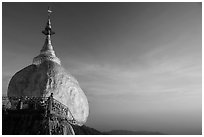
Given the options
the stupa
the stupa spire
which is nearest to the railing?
the stupa

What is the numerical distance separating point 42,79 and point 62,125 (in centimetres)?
775

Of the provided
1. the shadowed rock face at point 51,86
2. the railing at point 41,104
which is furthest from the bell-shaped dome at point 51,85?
the railing at point 41,104

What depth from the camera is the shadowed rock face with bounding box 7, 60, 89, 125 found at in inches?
750

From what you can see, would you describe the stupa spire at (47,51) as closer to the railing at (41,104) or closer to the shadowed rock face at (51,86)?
the shadowed rock face at (51,86)

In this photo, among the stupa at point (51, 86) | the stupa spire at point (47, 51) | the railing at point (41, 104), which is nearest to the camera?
the railing at point (41, 104)

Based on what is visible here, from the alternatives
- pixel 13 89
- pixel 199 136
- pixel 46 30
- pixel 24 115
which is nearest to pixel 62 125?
pixel 24 115

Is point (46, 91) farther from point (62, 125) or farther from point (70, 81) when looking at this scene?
point (62, 125)

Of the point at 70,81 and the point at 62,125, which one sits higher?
the point at 70,81

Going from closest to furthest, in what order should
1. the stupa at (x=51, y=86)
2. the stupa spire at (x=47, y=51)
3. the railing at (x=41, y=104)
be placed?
the railing at (x=41, y=104) → the stupa at (x=51, y=86) → the stupa spire at (x=47, y=51)

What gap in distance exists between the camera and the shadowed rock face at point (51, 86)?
19.1 metres

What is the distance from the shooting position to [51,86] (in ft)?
63.3

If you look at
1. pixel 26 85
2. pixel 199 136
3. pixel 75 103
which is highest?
pixel 26 85

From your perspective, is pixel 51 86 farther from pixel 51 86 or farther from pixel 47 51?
pixel 47 51

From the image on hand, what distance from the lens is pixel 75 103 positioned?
63.7 feet
